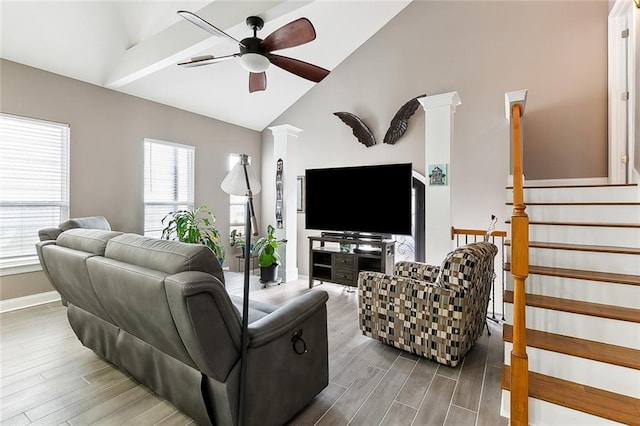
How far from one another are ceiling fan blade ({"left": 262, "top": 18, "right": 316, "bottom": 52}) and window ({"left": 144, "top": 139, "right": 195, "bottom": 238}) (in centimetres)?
318

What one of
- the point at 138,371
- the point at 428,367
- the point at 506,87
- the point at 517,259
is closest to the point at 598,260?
the point at 517,259

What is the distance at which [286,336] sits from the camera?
68.3 inches

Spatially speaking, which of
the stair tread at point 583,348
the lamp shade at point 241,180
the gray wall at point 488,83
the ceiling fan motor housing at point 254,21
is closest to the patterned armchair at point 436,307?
the stair tread at point 583,348

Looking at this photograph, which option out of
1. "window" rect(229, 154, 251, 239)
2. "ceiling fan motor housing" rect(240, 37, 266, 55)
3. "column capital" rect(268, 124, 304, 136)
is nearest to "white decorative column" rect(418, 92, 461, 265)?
"ceiling fan motor housing" rect(240, 37, 266, 55)

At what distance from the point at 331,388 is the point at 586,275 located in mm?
1870

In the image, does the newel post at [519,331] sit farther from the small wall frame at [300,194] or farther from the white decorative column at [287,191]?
the small wall frame at [300,194]

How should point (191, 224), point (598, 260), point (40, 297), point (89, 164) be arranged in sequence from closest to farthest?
point (598, 260) < point (40, 297) < point (89, 164) < point (191, 224)

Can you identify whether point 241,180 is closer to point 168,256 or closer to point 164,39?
point 168,256

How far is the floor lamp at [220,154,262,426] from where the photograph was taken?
148 cm

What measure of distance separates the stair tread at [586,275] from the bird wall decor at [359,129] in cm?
298

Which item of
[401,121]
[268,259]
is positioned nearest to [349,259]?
[268,259]

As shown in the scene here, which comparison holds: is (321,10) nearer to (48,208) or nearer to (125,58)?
(125,58)

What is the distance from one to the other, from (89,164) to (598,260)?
548 cm

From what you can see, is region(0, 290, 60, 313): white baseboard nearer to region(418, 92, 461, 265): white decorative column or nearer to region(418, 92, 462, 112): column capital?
region(418, 92, 461, 265): white decorative column
